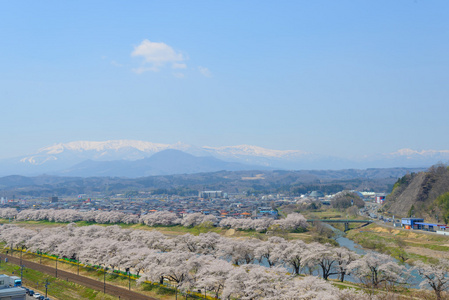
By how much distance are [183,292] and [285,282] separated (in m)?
10.4

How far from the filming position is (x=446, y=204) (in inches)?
2982

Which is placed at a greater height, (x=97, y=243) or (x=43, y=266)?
(x=97, y=243)

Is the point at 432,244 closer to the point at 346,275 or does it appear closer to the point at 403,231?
the point at 403,231

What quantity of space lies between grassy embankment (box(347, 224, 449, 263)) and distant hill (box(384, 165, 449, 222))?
9949mm

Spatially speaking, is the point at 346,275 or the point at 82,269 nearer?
the point at 346,275

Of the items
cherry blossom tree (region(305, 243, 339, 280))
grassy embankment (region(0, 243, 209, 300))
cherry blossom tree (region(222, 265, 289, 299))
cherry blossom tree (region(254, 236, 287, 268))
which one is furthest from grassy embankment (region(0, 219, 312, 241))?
cherry blossom tree (region(222, 265, 289, 299))

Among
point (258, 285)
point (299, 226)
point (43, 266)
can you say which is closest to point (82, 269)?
point (43, 266)

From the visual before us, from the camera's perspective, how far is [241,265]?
128 feet

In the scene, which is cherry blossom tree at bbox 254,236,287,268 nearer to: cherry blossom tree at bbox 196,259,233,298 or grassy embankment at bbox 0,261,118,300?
cherry blossom tree at bbox 196,259,233,298

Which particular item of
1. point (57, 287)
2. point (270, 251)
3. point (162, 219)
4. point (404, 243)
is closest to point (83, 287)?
point (57, 287)

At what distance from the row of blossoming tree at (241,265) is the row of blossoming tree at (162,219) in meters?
25.6

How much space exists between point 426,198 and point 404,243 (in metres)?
32.4

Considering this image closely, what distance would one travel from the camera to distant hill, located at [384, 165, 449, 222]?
3180 inches

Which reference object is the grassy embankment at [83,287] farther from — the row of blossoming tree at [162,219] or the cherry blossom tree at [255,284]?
the row of blossoming tree at [162,219]
